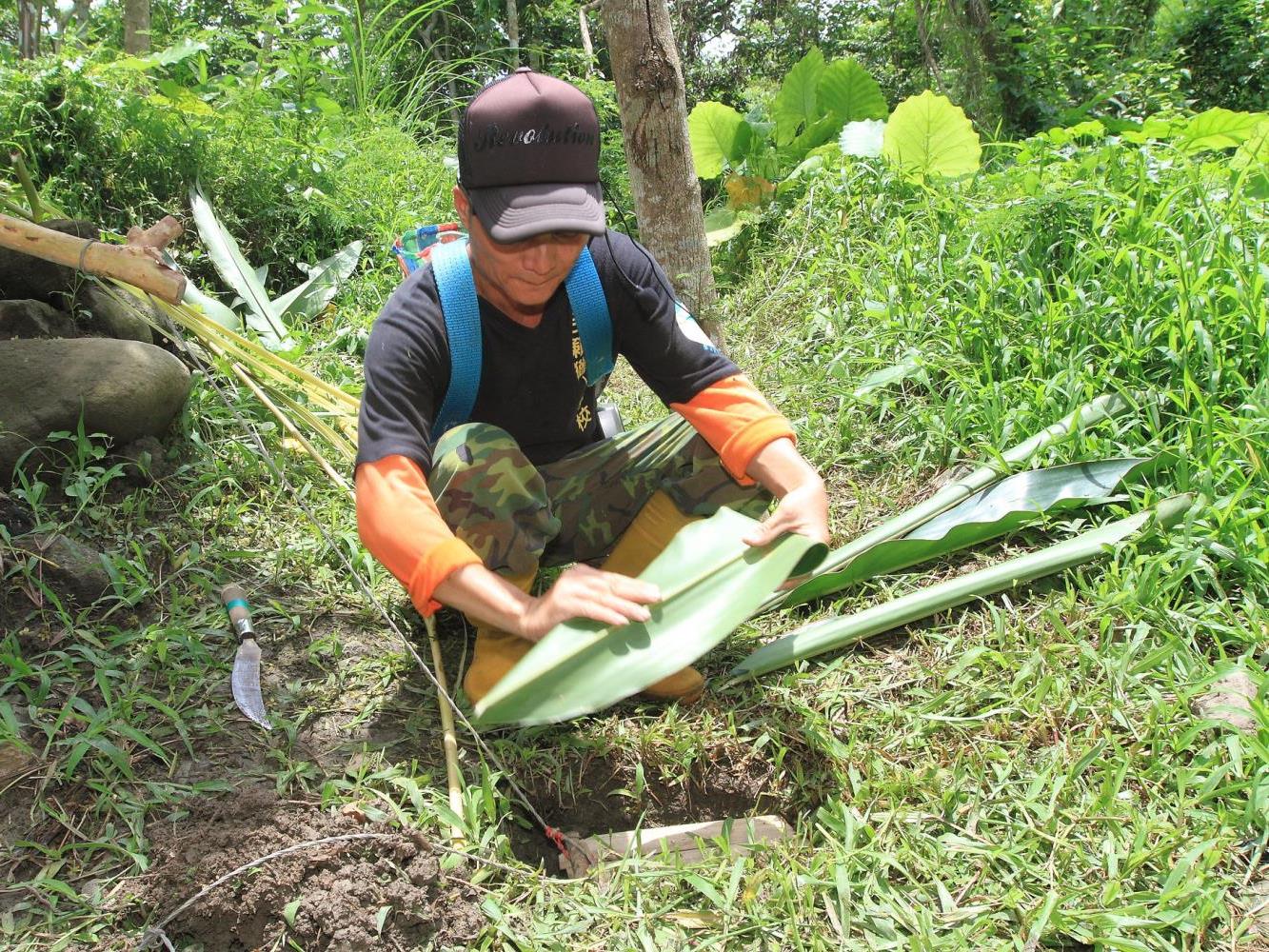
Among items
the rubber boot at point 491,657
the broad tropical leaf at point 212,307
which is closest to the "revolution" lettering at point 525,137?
the rubber boot at point 491,657

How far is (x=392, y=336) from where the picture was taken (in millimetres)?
1727

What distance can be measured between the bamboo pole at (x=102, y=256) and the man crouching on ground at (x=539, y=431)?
662 mm

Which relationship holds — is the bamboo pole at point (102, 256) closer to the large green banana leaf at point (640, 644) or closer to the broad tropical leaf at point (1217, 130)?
the large green banana leaf at point (640, 644)

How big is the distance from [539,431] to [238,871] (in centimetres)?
101

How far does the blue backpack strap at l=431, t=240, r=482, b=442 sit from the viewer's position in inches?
70.7

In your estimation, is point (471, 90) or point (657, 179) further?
point (471, 90)

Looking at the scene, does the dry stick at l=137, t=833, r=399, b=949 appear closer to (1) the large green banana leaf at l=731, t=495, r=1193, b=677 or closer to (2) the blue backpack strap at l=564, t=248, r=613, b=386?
(1) the large green banana leaf at l=731, t=495, r=1193, b=677

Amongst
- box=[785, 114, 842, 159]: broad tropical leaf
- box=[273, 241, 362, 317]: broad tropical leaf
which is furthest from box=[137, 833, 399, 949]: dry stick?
box=[785, 114, 842, 159]: broad tropical leaf

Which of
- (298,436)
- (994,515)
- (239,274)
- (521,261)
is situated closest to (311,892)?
(521,261)

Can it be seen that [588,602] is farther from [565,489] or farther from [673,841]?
[565,489]

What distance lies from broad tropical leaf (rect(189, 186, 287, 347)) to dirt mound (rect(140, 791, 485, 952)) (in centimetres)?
188

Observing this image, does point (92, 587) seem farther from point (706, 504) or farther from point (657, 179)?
point (657, 179)

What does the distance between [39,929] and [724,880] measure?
1.04m

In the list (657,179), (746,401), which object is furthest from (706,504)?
(657,179)
